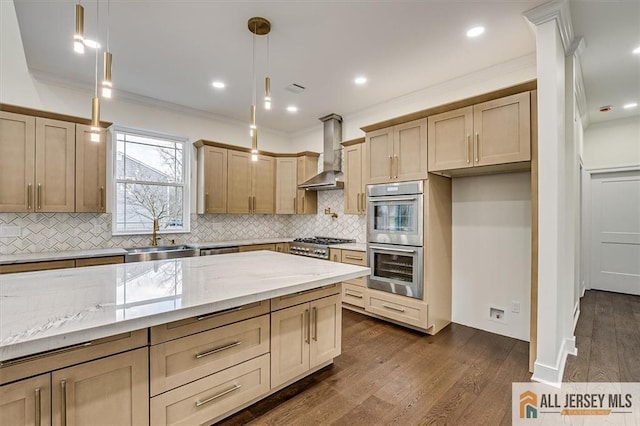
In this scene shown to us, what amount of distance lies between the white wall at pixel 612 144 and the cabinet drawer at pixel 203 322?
6.12 meters

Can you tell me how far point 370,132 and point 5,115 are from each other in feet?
12.9

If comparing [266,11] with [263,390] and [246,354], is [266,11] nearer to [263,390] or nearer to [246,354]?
[246,354]

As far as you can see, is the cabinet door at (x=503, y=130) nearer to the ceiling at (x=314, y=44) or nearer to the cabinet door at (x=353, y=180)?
the ceiling at (x=314, y=44)

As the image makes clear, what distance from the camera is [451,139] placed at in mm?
3010

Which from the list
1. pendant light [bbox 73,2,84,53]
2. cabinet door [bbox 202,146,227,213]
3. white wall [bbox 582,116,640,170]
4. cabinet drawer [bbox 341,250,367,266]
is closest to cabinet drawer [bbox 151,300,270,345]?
pendant light [bbox 73,2,84,53]

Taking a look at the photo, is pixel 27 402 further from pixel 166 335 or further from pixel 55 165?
pixel 55 165

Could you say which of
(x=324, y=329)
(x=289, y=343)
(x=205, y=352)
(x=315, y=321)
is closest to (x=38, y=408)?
(x=205, y=352)

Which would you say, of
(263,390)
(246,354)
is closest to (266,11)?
(246,354)

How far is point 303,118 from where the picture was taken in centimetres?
503

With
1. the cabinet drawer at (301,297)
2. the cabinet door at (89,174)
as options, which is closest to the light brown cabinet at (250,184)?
the cabinet door at (89,174)

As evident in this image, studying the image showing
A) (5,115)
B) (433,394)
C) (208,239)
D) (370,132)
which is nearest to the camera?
(433,394)

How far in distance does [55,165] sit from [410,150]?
13.0 feet

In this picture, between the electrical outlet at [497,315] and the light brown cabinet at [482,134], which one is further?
the electrical outlet at [497,315]

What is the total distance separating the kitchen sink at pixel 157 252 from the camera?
3.54 metres
